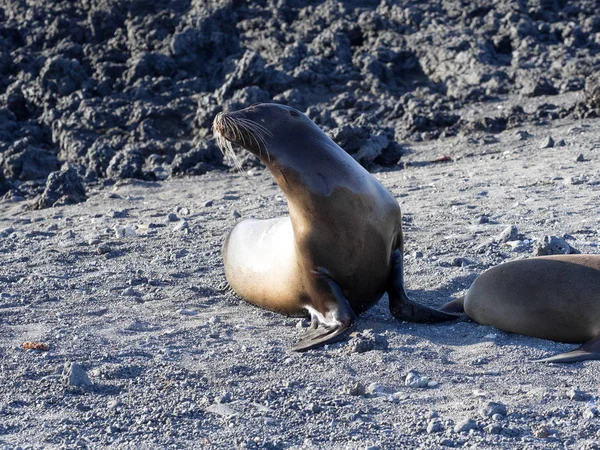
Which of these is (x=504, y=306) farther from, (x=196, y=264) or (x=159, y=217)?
(x=159, y=217)

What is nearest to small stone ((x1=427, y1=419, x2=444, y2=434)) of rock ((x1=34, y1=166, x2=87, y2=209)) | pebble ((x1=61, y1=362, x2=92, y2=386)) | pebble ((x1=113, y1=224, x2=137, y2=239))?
pebble ((x1=61, y1=362, x2=92, y2=386))

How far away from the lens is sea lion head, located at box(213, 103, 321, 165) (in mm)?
5777

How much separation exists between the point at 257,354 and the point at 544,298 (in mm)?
1490

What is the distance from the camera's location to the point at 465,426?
3.66m

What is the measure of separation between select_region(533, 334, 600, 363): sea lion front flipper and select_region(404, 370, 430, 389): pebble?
23.0 inches

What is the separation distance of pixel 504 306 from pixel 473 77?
36.1 ft

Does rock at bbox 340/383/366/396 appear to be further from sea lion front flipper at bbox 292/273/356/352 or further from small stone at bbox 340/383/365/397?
sea lion front flipper at bbox 292/273/356/352

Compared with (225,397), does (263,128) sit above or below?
above

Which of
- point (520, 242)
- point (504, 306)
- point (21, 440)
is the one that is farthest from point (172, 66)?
point (21, 440)

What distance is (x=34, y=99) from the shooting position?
15.8 metres

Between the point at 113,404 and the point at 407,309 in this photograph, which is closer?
the point at 113,404

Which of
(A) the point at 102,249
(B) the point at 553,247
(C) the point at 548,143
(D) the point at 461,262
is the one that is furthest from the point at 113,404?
(C) the point at 548,143

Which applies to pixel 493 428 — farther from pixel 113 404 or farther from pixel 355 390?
pixel 113 404

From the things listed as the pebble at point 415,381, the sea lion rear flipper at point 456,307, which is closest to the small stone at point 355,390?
the pebble at point 415,381
